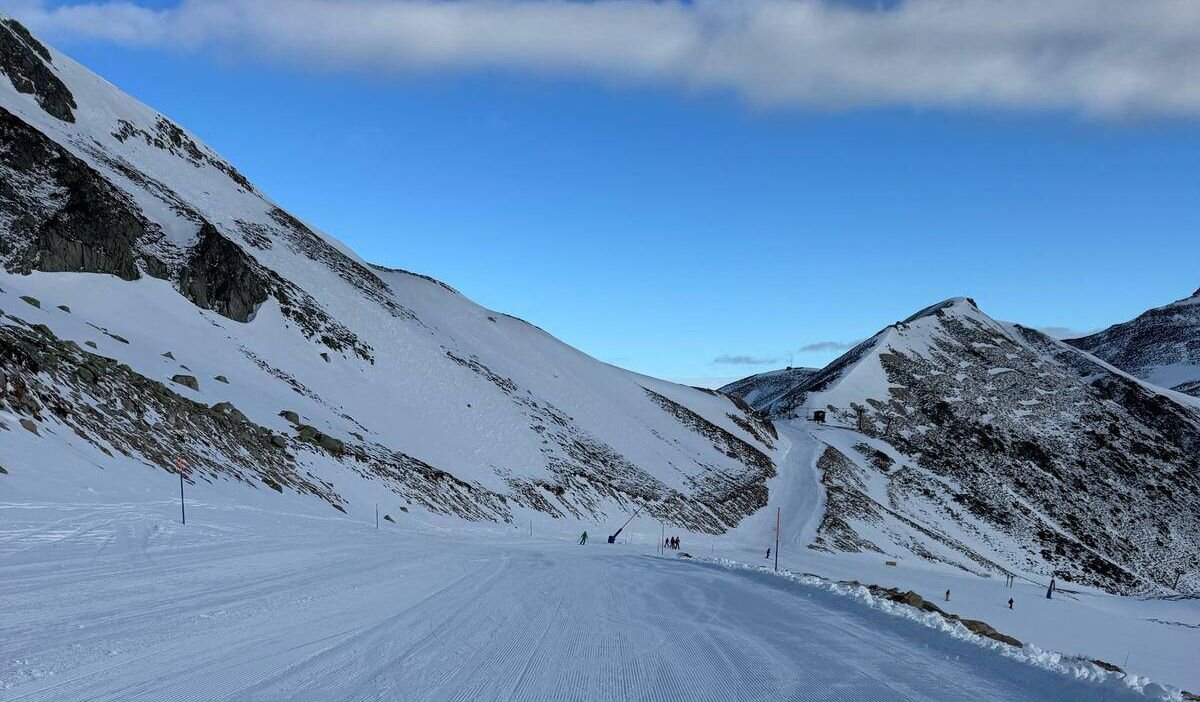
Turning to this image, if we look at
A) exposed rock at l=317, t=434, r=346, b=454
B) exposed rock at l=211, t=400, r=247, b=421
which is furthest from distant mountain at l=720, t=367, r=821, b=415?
exposed rock at l=211, t=400, r=247, b=421

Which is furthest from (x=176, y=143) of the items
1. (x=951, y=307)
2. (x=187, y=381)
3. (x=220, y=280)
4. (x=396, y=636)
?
(x=951, y=307)

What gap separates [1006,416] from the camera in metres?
110

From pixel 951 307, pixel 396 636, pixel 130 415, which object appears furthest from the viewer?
pixel 951 307

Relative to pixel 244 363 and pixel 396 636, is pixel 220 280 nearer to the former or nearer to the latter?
pixel 244 363

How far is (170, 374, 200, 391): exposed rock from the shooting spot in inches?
1163

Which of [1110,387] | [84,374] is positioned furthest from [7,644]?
[1110,387]

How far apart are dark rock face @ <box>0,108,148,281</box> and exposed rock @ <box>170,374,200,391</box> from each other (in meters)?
11.1

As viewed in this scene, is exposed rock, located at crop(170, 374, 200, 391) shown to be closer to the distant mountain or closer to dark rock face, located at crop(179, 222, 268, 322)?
dark rock face, located at crop(179, 222, 268, 322)

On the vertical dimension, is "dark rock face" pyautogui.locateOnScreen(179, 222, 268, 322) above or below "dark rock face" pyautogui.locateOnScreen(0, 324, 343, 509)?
above

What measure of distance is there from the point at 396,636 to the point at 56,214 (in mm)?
39784

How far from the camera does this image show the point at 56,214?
123 feet

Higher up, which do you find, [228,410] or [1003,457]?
[1003,457]

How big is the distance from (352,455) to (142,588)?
24.5 meters

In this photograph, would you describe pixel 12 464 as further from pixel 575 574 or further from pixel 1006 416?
pixel 1006 416
